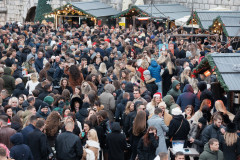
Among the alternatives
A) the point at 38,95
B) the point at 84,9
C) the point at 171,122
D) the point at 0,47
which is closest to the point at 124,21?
the point at 84,9

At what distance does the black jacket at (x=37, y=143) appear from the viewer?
352 inches

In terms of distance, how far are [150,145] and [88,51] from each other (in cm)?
948

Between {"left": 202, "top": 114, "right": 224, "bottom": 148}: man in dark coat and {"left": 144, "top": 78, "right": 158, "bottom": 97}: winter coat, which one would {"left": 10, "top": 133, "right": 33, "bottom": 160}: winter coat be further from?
{"left": 144, "top": 78, "right": 158, "bottom": 97}: winter coat

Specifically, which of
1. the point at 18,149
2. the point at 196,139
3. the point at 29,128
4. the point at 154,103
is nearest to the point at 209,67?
the point at 154,103

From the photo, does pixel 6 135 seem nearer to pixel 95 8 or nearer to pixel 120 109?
pixel 120 109

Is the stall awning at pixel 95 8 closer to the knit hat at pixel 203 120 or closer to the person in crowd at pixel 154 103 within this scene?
the person in crowd at pixel 154 103

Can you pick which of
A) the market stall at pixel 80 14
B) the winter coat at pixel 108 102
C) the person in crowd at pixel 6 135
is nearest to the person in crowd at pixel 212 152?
the person in crowd at pixel 6 135

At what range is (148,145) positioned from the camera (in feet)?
30.6

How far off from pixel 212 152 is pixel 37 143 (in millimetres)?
3025

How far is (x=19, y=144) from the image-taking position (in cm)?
845

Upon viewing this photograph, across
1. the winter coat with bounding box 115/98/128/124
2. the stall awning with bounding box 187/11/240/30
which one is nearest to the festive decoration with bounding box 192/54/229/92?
A: the winter coat with bounding box 115/98/128/124

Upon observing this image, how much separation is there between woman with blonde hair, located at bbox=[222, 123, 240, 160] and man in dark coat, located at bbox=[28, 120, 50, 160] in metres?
3.15

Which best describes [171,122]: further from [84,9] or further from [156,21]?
[84,9]

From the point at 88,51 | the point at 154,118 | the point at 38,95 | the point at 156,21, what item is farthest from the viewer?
the point at 156,21
